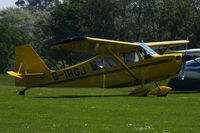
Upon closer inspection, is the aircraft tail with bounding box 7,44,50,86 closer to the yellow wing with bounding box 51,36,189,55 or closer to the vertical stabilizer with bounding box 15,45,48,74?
the vertical stabilizer with bounding box 15,45,48,74

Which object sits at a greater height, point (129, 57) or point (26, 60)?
point (129, 57)

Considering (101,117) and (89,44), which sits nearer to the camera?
(101,117)

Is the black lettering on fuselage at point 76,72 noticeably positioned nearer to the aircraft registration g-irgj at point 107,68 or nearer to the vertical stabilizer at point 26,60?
the aircraft registration g-irgj at point 107,68

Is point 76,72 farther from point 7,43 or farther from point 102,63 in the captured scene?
point 7,43

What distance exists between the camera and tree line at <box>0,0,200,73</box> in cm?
7100

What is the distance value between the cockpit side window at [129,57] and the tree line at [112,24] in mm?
47915

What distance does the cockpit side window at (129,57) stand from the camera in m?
21.5

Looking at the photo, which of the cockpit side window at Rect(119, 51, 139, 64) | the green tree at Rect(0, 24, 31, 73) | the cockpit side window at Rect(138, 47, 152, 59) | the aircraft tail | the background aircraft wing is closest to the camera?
the background aircraft wing

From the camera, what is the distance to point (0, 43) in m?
73.5

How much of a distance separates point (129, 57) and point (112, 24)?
56.9 meters

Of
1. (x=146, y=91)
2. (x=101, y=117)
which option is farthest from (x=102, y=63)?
(x=101, y=117)

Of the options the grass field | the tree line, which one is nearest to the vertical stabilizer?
the grass field

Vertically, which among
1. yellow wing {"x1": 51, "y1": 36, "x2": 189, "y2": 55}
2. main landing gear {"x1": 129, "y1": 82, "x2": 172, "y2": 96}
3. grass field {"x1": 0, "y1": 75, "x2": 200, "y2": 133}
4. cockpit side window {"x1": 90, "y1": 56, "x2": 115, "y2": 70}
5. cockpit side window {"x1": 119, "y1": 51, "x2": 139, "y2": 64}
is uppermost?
yellow wing {"x1": 51, "y1": 36, "x2": 189, "y2": 55}

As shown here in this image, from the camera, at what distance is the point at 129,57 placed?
2159 centimetres
